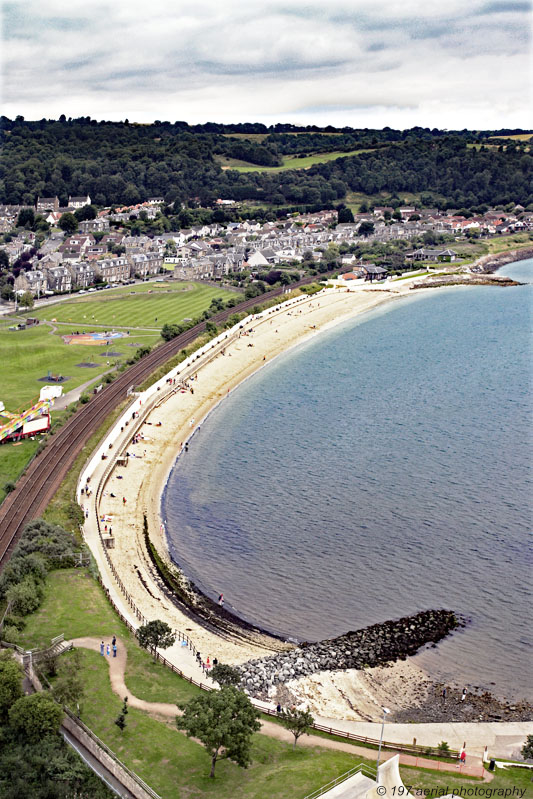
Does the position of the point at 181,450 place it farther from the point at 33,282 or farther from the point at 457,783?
the point at 33,282

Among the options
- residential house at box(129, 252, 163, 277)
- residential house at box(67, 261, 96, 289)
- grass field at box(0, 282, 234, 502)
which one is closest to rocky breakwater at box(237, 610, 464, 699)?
grass field at box(0, 282, 234, 502)

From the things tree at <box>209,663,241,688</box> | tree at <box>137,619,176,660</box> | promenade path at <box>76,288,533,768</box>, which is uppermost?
tree at <box>137,619,176,660</box>

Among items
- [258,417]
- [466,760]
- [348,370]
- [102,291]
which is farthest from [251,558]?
[102,291]

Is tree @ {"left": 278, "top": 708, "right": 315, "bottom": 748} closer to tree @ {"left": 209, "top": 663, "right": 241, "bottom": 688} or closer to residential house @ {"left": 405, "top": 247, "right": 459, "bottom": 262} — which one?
tree @ {"left": 209, "top": 663, "right": 241, "bottom": 688}

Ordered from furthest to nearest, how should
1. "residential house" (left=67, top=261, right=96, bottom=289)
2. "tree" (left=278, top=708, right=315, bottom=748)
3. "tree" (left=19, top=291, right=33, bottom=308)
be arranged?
"residential house" (left=67, top=261, right=96, bottom=289) → "tree" (left=19, top=291, right=33, bottom=308) → "tree" (left=278, top=708, right=315, bottom=748)

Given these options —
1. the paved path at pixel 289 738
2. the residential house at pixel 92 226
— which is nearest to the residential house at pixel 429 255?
the residential house at pixel 92 226

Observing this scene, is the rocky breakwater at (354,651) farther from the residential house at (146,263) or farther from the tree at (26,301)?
the residential house at (146,263)

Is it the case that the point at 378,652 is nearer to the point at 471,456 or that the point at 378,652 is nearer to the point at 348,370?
the point at 471,456
